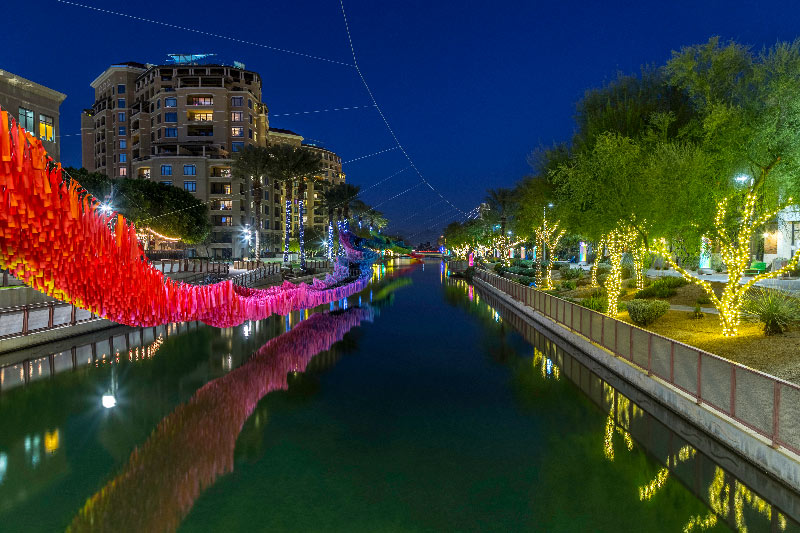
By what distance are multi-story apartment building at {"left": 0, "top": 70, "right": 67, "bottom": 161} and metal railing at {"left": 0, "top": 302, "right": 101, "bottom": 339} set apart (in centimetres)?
2453

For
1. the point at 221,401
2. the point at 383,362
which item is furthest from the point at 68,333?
the point at 383,362

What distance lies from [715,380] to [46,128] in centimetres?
5115

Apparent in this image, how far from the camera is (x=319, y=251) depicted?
123 metres

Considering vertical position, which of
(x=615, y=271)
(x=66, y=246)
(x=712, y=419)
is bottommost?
(x=712, y=419)

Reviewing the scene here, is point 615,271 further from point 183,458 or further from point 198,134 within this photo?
point 198,134

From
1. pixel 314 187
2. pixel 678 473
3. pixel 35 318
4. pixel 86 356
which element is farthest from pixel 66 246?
pixel 314 187

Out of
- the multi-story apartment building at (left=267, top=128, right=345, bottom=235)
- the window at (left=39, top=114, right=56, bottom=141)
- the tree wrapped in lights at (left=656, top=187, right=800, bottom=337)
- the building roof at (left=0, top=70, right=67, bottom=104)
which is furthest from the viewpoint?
the multi-story apartment building at (left=267, top=128, right=345, bottom=235)

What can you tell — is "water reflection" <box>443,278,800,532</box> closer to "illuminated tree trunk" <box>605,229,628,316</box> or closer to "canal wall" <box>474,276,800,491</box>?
"canal wall" <box>474,276,800,491</box>

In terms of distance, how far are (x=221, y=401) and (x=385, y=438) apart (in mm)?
5018

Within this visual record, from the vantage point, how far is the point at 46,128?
1693 inches

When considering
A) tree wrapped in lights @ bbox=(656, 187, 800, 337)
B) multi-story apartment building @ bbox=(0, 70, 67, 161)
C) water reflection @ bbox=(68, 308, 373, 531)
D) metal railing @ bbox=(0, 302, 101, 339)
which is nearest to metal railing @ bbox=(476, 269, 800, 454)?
tree wrapped in lights @ bbox=(656, 187, 800, 337)

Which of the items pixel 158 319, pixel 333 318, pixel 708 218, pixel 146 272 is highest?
pixel 708 218

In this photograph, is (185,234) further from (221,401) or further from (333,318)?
(221,401)

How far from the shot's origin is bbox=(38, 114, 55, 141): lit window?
42.2 meters
